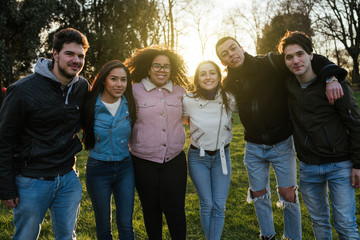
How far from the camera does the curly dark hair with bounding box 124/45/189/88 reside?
348cm

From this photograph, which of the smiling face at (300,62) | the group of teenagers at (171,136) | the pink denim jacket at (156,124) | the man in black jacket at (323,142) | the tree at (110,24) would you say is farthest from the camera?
the tree at (110,24)

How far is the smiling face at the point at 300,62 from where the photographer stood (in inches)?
117

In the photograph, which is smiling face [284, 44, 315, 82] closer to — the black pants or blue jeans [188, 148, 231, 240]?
blue jeans [188, 148, 231, 240]

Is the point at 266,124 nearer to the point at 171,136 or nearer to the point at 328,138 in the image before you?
the point at 328,138

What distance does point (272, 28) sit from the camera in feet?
100

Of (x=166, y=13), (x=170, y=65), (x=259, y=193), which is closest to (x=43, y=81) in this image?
(x=170, y=65)

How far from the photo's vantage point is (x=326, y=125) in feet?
9.46

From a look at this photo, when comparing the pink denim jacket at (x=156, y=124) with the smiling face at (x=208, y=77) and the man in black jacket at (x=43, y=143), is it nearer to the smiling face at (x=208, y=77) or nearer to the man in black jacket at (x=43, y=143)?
the smiling face at (x=208, y=77)

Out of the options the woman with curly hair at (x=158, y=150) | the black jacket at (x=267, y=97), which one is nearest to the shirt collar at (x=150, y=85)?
the woman with curly hair at (x=158, y=150)

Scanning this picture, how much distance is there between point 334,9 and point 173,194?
37.3 metres

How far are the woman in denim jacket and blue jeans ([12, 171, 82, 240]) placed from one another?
267 millimetres

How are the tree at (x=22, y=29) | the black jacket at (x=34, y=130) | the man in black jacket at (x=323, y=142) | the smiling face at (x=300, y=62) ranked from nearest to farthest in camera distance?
the black jacket at (x=34, y=130)
the man in black jacket at (x=323, y=142)
the smiling face at (x=300, y=62)
the tree at (x=22, y=29)

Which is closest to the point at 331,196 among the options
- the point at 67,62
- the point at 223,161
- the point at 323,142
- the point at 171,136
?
the point at 323,142

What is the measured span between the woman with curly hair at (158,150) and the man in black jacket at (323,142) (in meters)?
1.45
